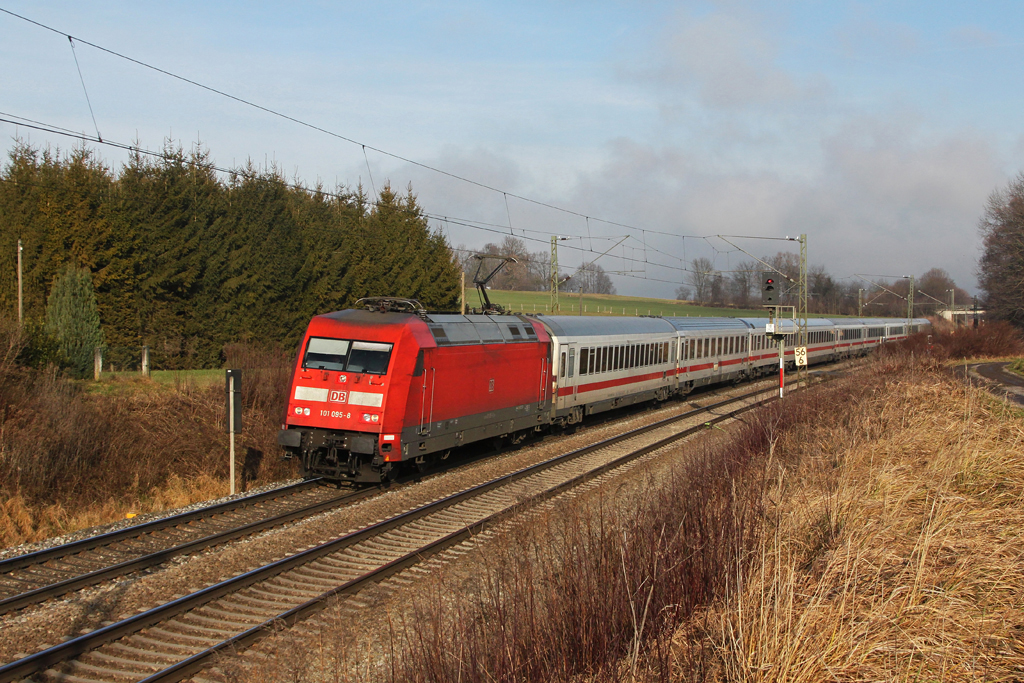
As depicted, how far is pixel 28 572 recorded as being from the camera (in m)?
9.67

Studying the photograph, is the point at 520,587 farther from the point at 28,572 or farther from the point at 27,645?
the point at 28,572

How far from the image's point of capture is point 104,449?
15.9 metres

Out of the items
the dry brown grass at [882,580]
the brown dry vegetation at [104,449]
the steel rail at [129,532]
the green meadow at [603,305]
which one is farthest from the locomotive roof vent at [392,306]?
the green meadow at [603,305]

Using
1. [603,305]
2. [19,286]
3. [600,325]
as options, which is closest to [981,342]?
[603,305]

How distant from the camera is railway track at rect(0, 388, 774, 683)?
6914mm

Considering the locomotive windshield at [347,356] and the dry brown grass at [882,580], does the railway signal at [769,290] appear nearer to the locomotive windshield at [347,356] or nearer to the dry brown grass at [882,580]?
the dry brown grass at [882,580]

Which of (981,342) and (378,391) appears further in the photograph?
(981,342)

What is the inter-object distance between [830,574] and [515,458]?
12.3 meters

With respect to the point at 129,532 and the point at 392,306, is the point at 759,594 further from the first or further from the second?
the point at 392,306

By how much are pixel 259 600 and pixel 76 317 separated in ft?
68.6

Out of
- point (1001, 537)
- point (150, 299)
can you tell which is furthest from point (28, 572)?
point (150, 299)

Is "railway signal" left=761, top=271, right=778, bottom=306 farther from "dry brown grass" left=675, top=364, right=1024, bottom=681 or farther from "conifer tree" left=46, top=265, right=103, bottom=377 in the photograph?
"conifer tree" left=46, top=265, right=103, bottom=377

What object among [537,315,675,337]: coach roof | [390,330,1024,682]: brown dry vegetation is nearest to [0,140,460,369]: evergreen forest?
[537,315,675,337]: coach roof

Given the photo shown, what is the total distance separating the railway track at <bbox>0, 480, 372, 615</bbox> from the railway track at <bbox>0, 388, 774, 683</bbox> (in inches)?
61.6
